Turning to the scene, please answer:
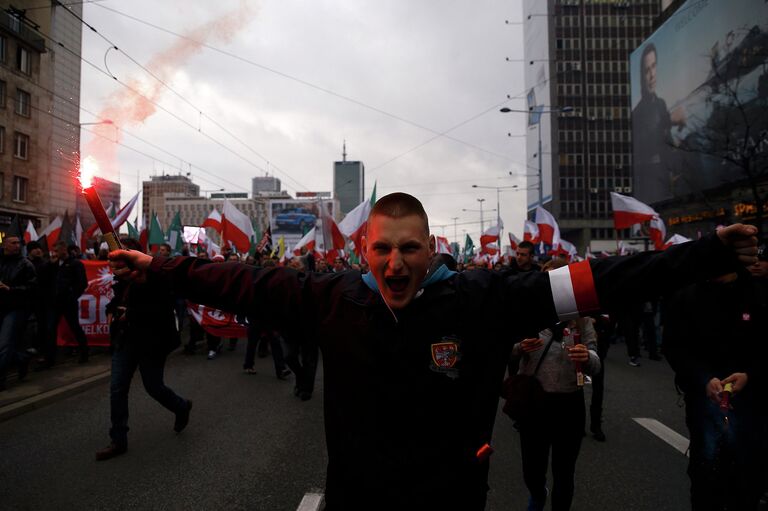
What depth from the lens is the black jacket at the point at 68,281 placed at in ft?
27.0

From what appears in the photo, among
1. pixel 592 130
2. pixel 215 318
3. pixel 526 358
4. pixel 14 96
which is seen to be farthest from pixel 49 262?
pixel 592 130

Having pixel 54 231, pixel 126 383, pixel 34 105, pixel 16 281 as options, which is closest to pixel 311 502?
pixel 126 383

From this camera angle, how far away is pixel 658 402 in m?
6.84

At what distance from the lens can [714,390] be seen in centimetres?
304

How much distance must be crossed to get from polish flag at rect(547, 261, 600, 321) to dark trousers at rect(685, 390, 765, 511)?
6.94ft

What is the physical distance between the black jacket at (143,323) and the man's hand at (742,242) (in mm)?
4552

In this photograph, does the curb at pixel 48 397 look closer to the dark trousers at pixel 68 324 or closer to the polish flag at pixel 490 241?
the dark trousers at pixel 68 324

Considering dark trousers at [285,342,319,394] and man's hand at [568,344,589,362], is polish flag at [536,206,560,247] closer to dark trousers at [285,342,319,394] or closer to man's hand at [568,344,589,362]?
dark trousers at [285,342,319,394]

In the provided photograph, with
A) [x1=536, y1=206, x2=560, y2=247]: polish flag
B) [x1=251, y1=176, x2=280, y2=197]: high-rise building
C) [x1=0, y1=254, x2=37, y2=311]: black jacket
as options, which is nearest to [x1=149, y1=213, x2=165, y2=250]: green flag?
[x1=0, y1=254, x2=37, y2=311]: black jacket

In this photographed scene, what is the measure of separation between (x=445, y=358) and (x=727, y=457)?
7.90 ft

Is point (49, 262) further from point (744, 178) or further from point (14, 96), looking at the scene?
point (744, 178)

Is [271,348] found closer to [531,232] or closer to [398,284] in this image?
[398,284]

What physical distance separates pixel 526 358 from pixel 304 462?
2.26 m

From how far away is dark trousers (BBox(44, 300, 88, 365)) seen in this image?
8086mm
